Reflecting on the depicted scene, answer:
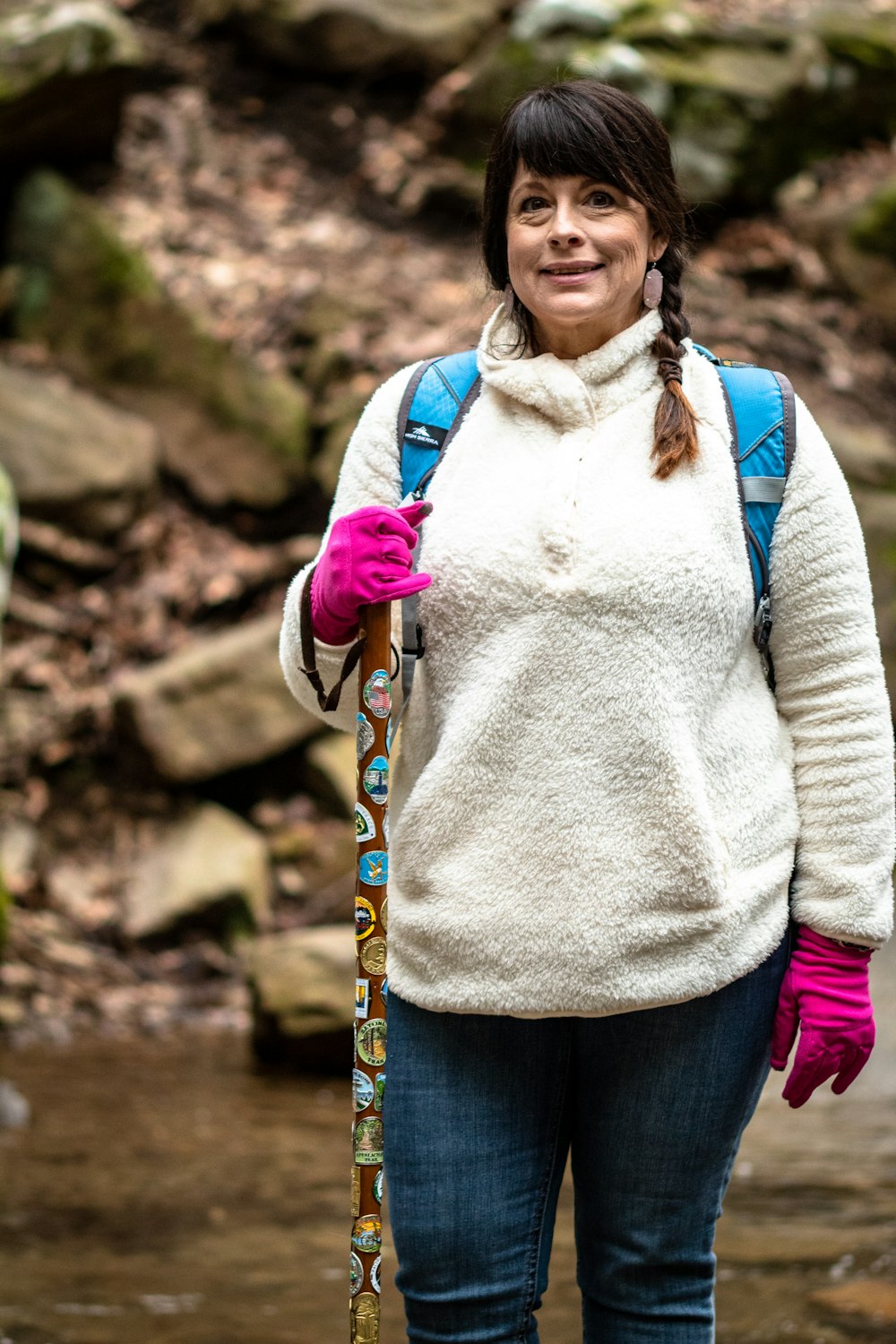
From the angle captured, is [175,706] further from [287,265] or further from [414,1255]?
[414,1255]

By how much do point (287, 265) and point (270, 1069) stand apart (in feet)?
15.9

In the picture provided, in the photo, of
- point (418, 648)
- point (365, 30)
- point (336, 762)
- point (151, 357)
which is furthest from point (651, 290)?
point (365, 30)

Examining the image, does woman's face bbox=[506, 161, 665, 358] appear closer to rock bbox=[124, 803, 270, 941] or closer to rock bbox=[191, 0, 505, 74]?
rock bbox=[124, 803, 270, 941]

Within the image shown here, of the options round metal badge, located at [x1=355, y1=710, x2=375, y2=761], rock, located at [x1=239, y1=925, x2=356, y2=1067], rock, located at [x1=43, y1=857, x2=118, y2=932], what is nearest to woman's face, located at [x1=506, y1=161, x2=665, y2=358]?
round metal badge, located at [x1=355, y1=710, x2=375, y2=761]

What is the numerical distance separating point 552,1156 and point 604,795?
465 millimetres

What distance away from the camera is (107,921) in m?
6.20

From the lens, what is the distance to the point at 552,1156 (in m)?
1.96

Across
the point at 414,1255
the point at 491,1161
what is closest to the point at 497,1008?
the point at 491,1161

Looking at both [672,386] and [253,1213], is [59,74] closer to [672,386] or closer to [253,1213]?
[253,1213]

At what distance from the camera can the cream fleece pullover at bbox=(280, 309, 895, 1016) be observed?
187 centimetres

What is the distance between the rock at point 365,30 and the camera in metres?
8.95

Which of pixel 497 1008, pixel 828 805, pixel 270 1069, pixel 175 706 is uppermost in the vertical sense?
pixel 828 805

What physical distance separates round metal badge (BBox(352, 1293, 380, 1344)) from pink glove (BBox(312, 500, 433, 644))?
83cm

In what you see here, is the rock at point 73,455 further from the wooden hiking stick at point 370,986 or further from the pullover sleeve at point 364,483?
the wooden hiking stick at point 370,986
